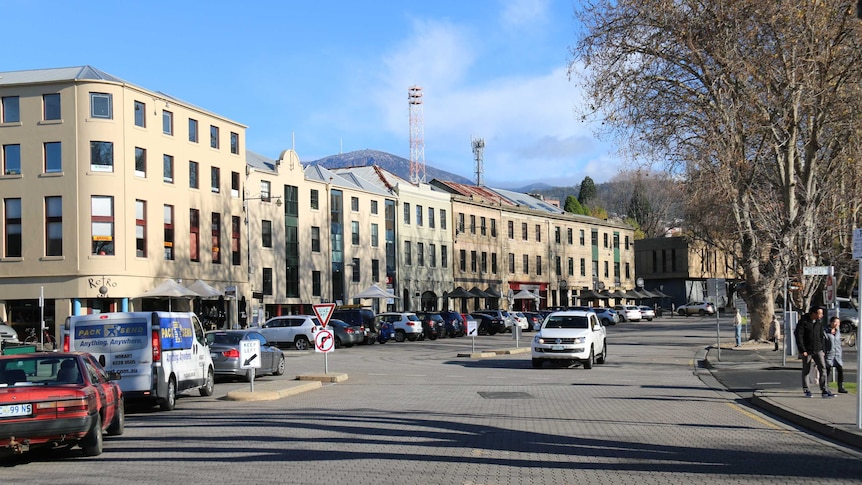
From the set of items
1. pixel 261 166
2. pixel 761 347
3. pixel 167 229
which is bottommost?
pixel 761 347

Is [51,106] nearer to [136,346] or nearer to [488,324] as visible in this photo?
[488,324]

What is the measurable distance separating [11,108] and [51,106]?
7.90ft

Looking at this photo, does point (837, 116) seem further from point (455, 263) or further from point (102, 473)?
point (455, 263)

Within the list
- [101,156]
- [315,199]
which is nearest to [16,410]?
[101,156]

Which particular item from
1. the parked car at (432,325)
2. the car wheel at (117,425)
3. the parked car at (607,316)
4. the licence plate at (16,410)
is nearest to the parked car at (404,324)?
the parked car at (432,325)

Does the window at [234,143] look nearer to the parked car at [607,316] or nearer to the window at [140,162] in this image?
the window at [140,162]

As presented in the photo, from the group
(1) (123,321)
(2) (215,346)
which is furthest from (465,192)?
(1) (123,321)

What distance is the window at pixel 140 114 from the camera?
5259cm

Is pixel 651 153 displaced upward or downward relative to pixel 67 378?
upward

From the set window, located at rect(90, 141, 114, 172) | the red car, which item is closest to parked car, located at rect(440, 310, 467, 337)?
window, located at rect(90, 141, 114, 172)

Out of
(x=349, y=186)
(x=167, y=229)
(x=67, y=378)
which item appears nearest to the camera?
(x=67, y=378)

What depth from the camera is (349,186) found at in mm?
70125

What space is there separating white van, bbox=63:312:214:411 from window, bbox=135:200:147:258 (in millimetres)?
35276

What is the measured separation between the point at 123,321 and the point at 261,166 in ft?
156
